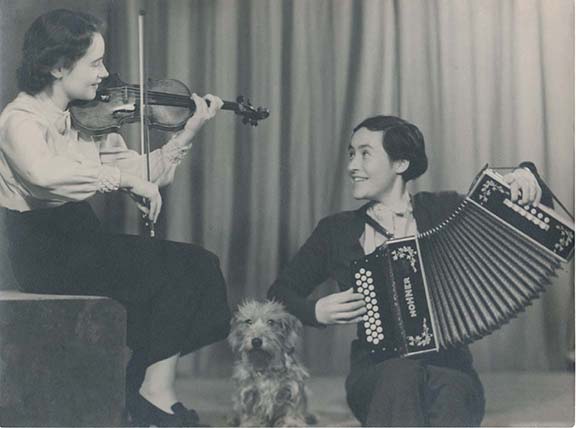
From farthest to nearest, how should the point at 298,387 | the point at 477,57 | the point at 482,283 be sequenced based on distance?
the point at 477,57
the point at 298,387
the point at 482,283

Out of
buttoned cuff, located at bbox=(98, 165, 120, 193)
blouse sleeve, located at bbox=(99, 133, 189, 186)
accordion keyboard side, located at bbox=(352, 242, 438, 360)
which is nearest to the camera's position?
accordion keyboard side, located at bbox=(352, 242, 438, 360)

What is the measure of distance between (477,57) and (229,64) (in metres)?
0.78

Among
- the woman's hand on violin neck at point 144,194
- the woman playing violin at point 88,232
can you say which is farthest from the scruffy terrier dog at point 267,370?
the woman's hand on violin neck at point 144,194

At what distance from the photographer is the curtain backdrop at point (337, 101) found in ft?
8.45

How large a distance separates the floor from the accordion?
0.28 meters

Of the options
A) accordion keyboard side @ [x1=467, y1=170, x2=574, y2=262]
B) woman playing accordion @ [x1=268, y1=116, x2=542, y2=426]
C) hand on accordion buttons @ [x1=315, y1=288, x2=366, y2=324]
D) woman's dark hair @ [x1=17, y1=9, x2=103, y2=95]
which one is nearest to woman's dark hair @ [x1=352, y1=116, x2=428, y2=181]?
woman playing accordion @ [x1=268, y1=116, x2=542, y2=426]

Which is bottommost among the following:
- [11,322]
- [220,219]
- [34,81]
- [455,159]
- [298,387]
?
[298,387]

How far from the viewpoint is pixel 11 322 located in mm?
2375

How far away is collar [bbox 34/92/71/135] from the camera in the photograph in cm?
246

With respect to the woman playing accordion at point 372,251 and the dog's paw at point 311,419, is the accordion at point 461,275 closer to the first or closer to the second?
the woman playing accordion at point 372,251

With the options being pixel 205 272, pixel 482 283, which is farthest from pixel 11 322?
pixel 482 283

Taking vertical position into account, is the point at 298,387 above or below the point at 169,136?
below

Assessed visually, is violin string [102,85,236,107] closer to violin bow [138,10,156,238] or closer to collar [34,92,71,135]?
violin bow [138,10,156,238]

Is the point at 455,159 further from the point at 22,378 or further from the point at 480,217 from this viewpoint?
the point at 22,378
